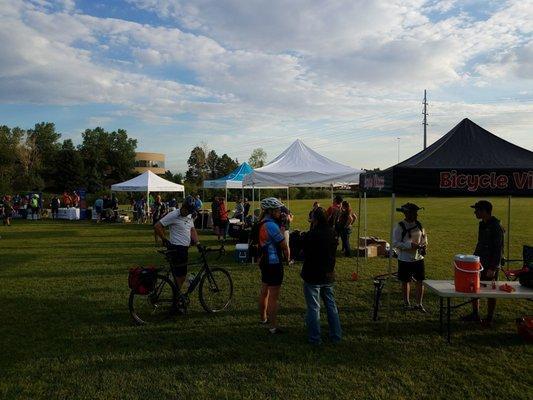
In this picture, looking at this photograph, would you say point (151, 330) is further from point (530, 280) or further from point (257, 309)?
point (530, 280)

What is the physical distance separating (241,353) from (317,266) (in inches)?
53.0

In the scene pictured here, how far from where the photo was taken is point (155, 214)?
19953mm

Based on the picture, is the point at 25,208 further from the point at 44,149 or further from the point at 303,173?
the point at 44,149

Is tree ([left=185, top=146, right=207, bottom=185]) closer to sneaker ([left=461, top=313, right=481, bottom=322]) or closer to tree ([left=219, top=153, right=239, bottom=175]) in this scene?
tree ([left=219, top=153, right=239, bottom=175])

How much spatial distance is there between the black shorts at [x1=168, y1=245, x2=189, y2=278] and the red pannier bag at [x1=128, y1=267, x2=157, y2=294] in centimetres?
37

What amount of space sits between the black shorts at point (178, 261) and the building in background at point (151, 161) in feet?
333

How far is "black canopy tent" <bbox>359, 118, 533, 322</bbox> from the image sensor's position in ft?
18.8

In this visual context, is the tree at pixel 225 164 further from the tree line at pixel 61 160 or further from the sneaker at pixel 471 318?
the sneaker at pixel 471 318

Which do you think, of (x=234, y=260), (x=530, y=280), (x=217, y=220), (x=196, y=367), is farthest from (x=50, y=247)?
(x=530, y=280)

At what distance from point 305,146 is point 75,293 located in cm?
920

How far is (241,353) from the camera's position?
5105 millimetres

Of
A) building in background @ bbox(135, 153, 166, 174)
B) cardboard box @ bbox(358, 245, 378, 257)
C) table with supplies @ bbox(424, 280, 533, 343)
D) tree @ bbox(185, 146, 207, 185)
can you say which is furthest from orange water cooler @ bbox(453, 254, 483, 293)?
building in background @ bbox(135, 153, 166, 174)

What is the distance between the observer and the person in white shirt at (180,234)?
6.41m

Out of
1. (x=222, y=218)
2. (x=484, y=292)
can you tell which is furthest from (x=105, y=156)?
(x=484, y=292)
